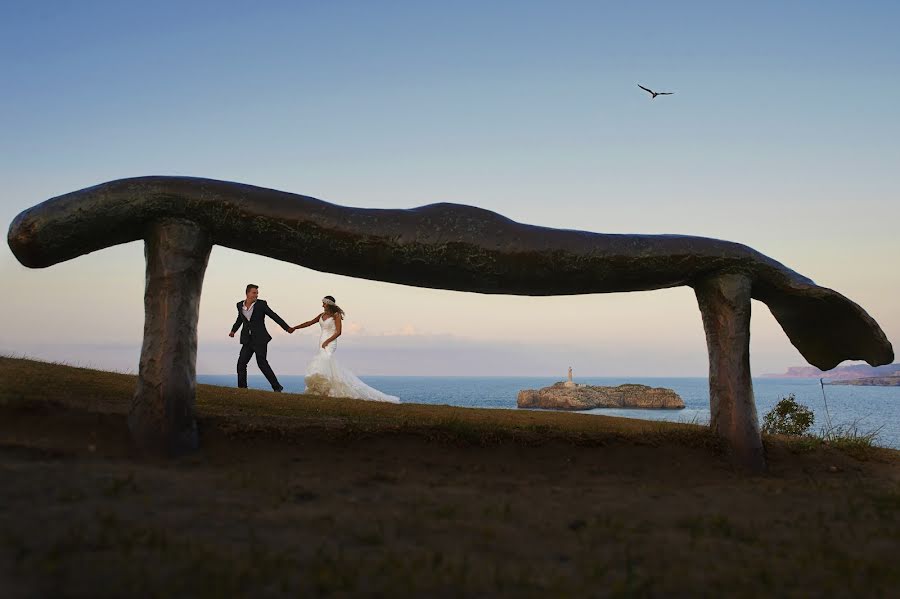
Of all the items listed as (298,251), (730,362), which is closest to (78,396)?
(298,251)

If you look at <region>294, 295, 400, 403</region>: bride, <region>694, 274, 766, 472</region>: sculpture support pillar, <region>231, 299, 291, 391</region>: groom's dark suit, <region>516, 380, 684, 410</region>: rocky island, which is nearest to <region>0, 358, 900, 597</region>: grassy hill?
<region>694, 274, 766, 472</region>: sculpture support pillar

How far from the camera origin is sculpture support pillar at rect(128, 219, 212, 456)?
4.79 metres

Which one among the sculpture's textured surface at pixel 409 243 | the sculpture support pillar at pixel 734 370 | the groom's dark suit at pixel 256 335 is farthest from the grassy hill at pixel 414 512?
the groom's dark suit at pixel 256 335

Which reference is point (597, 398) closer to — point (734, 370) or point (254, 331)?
point (254, 331)

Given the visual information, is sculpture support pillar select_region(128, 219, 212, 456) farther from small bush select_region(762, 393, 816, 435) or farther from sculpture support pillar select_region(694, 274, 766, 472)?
small bush select_region(762, 393, 816, 435)

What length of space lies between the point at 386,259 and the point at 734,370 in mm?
3085

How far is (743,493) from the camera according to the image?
450cm

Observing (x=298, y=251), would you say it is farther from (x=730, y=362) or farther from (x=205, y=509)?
(x=730, y=362)

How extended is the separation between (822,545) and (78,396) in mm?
5650

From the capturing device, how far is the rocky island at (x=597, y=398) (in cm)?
4759

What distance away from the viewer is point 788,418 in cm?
1631

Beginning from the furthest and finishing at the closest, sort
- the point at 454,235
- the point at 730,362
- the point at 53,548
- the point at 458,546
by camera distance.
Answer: the point at 730,362 < the point at 454,235 < the point at 458,546 < the point at 53,548

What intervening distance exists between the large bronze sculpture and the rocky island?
41.7 m

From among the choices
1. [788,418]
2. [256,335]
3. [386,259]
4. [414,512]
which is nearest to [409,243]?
[386,259]
